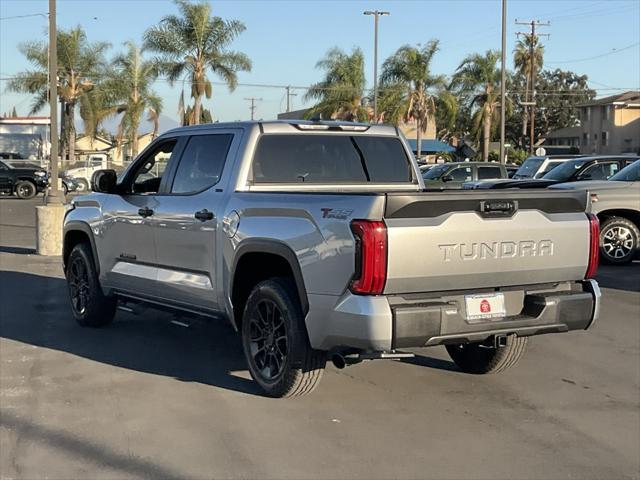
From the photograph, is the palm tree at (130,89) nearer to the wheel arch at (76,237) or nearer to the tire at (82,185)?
the tire at (82,185)

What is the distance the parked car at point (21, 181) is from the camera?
33.9 m

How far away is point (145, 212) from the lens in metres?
6.90

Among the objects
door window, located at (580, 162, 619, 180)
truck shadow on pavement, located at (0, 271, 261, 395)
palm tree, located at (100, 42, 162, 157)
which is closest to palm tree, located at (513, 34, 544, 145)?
palm tree, located at (100, 42, 162, 157)

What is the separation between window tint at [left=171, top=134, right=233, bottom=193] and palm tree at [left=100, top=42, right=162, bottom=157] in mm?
43231

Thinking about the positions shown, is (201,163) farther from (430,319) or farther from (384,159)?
(430,319)

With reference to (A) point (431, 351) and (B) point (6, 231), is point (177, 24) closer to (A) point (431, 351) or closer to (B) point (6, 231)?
(B) point (6, 231)

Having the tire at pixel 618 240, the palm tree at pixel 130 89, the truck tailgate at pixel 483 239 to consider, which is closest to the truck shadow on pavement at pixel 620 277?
the tire at pixel 618 240

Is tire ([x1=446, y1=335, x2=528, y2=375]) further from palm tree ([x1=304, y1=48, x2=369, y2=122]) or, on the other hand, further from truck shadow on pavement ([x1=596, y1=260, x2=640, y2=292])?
palm tree ([x1=304, y1=48, x2=369, y2=122])

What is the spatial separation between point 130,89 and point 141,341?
145 ft

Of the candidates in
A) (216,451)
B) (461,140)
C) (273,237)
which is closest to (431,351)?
(273,237)

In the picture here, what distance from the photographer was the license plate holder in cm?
498

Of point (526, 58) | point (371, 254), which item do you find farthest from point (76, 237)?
point (526, 58)

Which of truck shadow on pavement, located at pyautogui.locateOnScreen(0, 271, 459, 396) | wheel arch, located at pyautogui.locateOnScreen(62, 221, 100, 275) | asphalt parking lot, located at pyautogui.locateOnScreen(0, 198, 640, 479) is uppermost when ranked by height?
wheel arch, located at pyautogui.locateOnScreen(62, 221, 100, 275)

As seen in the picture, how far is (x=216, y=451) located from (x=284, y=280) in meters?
1.31
